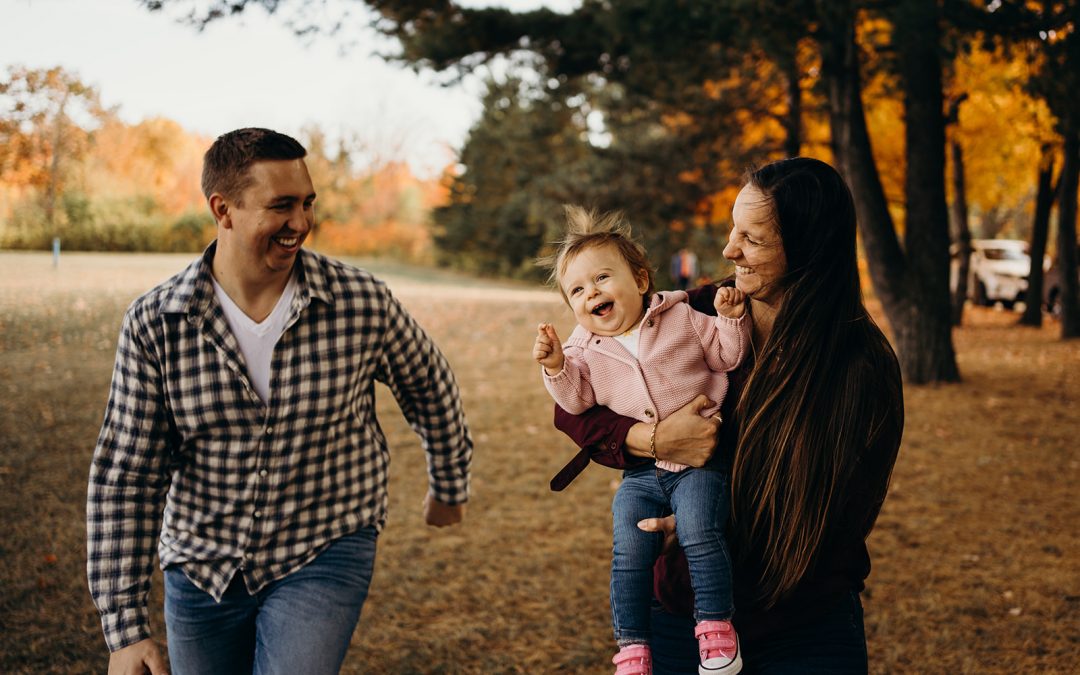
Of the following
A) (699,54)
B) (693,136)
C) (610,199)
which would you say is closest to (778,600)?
(699,54)

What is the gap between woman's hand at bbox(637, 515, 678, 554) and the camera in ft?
7.14

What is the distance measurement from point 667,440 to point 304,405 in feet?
3.62

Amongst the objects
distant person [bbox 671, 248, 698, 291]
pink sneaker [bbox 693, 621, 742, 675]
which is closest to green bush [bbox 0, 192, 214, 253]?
pink sneaker [bbox 693, 621, 742, 675]

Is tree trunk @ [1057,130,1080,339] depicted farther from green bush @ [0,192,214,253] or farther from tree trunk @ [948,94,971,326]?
green bush @ [0,192,214,253]

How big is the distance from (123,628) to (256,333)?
0.91m

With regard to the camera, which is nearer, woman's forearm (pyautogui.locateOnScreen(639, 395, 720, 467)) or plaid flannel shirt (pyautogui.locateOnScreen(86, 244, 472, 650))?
woman's forearm (pyautogui.locateOnScreen(639, 395, 720, 467))

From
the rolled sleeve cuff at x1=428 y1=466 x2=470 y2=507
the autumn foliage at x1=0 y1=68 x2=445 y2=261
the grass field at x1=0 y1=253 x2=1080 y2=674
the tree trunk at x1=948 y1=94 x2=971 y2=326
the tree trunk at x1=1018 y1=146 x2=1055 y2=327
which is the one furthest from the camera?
the tree trunk at x1=948 y1=94 x2=971 y2=326

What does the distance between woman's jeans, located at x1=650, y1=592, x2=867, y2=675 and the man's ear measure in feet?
5.72

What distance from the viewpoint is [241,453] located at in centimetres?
254

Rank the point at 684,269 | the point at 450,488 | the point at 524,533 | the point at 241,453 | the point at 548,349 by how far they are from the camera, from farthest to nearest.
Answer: the point at 684,269
the point at 524,533
the point at 450,488
the point at 241,453
the point at 548,349

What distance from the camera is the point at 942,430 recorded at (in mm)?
9273

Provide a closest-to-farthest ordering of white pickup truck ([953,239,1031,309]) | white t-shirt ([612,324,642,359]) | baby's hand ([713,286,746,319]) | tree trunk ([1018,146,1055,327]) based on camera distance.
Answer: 1. baby's hand ([713,286,746,319])
2. white t-shirt ([612,324,642,359])
3. tree trunk ([1018,146,1055,327])
4. white pickup truck ([953,239,1031,309])

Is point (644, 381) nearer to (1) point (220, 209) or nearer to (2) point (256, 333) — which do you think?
(2) point (256, 333)

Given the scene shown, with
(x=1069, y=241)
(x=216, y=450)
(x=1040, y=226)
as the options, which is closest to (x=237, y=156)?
(x=216, y=450)
